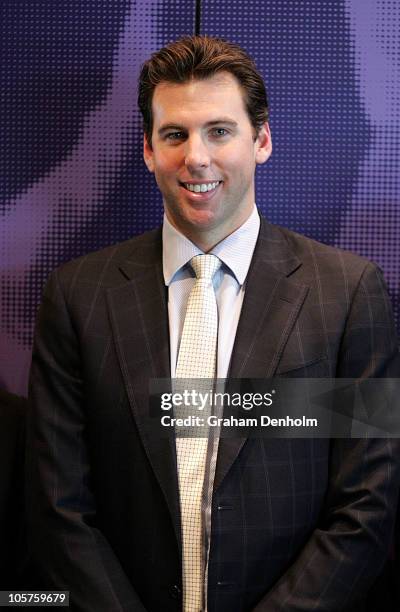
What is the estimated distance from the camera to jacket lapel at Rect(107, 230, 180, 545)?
79.5 inches

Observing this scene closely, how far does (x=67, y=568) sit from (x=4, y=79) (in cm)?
149

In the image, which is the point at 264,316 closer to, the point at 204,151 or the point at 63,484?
the point at 204,151

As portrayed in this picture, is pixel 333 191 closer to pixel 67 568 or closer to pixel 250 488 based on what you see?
pixel 250 488

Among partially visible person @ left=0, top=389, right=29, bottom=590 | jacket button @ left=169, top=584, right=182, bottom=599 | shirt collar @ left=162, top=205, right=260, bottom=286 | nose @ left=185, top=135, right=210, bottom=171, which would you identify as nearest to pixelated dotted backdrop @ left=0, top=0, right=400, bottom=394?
partially visible person @ left=0, top=389, right=29, bottom=590

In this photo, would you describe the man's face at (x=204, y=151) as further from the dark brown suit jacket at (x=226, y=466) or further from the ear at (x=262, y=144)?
the dark brown suit jacket at (x=226, y=466)

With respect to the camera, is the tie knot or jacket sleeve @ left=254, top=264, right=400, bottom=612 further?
the tie knot

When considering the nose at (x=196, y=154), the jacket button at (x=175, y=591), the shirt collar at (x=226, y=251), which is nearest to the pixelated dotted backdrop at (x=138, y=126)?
the shirt collar at (x=226, y=251)

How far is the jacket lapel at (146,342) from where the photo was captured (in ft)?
6.63

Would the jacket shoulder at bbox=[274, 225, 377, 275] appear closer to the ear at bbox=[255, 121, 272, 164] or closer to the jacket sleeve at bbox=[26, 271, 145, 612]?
the ear at bbox=[255, 121, 272, 164]

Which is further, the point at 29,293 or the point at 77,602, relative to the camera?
the point at 29,293

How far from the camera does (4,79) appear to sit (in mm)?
2682

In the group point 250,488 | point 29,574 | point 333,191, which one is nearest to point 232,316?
point 250,488

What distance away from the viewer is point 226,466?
6.54 feet

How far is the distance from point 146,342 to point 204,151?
1.58ft
